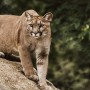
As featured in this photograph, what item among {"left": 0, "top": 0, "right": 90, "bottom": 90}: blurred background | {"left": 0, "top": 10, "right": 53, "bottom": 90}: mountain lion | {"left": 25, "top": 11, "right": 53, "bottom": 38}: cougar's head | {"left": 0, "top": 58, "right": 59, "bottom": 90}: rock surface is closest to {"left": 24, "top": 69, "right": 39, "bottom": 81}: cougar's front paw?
{"left": 0, "top": 10, "right": 53, "bottom": 90}: mountain lion

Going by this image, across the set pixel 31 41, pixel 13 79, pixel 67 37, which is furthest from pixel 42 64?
pixel 67 37

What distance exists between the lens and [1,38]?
42.1 feet

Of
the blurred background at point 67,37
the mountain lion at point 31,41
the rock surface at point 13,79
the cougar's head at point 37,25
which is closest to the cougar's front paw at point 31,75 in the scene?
the mountain lion at point 31,41

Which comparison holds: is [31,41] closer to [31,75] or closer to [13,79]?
[31,75]

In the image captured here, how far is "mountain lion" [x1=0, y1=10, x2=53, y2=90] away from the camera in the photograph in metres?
11.6

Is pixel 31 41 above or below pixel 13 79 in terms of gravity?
above

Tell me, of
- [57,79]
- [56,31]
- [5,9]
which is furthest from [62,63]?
[5,9]

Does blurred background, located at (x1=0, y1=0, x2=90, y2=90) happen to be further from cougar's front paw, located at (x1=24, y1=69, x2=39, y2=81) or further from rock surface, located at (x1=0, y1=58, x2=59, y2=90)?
rock surface, located at (x1=0, y1=58, x2=59, y2=90)

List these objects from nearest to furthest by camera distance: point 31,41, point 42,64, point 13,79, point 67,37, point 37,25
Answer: point 13,79 → point 37,25 → point 31,41 → point 42,64 → point 67,37

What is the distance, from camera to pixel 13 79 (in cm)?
1133

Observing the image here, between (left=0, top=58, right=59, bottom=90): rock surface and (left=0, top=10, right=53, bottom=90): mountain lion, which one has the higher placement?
(left=0, top=10, right=53, bottom=90): mountain lion

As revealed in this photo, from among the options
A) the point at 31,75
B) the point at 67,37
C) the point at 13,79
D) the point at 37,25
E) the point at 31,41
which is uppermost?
the point at 37,25

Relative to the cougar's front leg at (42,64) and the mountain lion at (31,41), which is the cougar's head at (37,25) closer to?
the mountain lion at (31,41)

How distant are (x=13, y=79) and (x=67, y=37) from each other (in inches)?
245
